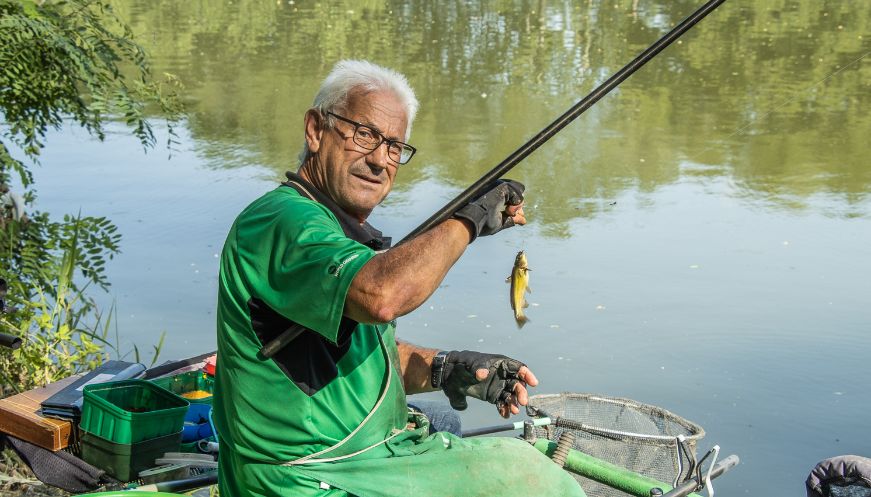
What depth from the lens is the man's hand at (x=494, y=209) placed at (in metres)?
2.20

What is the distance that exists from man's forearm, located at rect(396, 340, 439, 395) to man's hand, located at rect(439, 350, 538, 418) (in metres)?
0.06

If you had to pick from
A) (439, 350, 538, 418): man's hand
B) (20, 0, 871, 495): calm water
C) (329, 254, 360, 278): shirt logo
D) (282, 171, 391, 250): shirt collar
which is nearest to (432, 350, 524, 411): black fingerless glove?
(439, 350, 538, 418): man's hand

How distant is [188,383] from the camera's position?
441 centimetres

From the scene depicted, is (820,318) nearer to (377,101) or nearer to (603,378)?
(603,378)

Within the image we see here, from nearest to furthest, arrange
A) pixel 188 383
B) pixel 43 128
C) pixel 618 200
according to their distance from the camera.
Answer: pixel 188 383
pixel 43 128
pixel 618 200

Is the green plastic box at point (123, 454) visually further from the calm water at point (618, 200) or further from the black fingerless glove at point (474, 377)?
the calm water at point (618, 200)

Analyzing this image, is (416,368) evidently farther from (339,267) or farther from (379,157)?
(339,267)

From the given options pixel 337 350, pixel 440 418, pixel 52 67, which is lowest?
pixel 440 418

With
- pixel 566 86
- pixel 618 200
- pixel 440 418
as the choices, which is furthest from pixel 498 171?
pixel 566 86

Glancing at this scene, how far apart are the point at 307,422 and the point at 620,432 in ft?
4.82

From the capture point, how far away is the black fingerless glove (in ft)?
8.97

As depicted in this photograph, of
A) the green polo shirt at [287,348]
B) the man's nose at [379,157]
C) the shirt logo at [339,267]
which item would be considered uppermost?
the man's nose at [379,157]

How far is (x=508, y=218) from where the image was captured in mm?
2371

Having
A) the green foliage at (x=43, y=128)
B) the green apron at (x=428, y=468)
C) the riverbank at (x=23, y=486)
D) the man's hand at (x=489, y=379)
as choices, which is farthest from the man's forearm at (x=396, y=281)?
the green foliage at (x=43, y=128)
